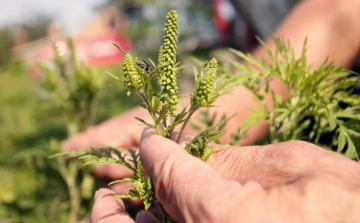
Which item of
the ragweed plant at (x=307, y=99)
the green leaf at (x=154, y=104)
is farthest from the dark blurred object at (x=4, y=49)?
the green leaf at (x=154, y=104)

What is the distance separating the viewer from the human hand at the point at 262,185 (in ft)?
2.69

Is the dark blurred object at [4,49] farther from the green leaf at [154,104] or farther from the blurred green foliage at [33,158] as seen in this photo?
the green leaf at [154,104]

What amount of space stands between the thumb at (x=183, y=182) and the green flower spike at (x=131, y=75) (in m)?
0.17

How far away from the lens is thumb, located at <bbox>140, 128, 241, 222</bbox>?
0.86 m

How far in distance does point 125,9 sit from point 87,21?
4209 centimetres

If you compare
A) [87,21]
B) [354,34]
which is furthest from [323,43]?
[87,21]

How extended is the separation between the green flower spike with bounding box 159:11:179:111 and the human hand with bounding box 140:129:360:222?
16cm

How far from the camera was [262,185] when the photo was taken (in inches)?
38.4

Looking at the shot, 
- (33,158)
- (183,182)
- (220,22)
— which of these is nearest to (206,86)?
(183,182)

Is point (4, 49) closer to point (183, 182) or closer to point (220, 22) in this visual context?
point (220, 22)

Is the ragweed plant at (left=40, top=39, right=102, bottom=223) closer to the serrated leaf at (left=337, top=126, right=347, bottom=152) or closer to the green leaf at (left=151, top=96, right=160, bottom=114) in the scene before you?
the green leaf at (left=151, top=96, right=160, bottom=114)

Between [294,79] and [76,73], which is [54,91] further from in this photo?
[294,79]

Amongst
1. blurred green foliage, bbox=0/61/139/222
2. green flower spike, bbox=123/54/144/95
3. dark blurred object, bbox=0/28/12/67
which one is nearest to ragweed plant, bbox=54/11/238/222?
green flower spike, bbox=123/54/144/95

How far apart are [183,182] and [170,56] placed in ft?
1.17
